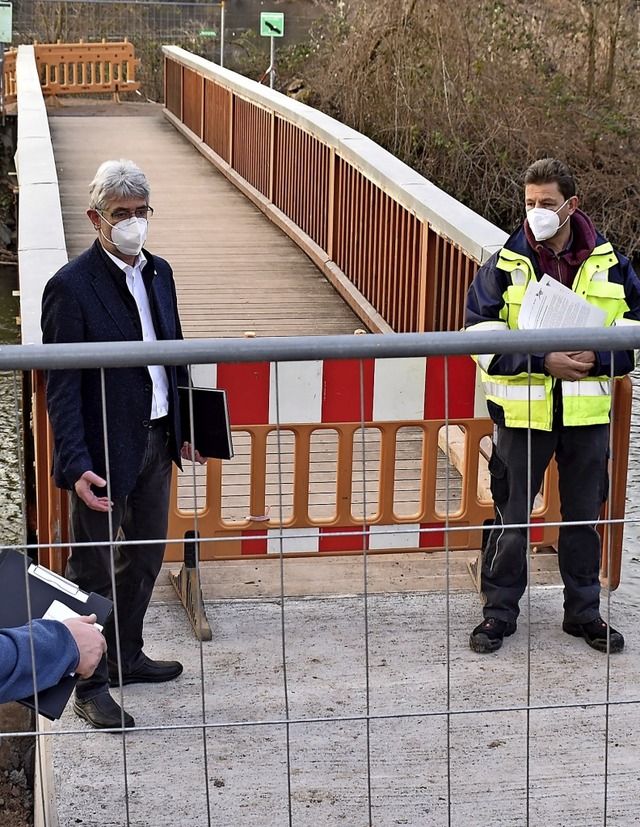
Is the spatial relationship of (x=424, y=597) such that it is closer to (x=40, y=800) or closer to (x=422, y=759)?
(x=422, y=759)

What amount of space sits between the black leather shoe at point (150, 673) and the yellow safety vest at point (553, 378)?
4.49ft

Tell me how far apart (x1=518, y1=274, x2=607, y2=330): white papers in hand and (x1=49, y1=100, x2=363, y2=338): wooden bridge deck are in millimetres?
4489

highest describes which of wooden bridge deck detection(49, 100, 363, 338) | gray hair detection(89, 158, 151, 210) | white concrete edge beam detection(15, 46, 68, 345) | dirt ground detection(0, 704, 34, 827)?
gray hair detection(89, 158, 151, 210)

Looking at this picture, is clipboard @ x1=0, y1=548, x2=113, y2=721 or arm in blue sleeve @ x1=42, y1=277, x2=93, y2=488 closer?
clipboard @ x1=0, y1=548, x2=113, y2=721

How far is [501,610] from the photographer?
4562 mm

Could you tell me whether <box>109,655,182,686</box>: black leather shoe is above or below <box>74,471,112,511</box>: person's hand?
below

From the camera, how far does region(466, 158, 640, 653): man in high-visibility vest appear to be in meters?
4.37

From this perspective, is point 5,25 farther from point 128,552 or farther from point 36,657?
point 36,657

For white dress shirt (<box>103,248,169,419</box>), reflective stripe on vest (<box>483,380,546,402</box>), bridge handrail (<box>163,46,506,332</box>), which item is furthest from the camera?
bridge handrail (<box>163,46,506,332</box>)

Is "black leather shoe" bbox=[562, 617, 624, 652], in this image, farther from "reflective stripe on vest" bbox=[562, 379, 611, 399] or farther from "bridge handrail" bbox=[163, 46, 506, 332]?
"bridge handrail" bbox=[163, 46, 506, 332]

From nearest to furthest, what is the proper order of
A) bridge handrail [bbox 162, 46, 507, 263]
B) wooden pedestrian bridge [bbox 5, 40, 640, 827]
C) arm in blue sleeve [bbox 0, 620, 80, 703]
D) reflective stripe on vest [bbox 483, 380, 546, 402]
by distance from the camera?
arm in blue sleeve [bbox 0, 620, 80, 703] → wooden pedestrian bridge [bbox 5, 40, 640, 827] → reflective stripe on vest [bbox 483, 380, 546, 402] → bridge handrail [bbox 162, 46, 507, 263]

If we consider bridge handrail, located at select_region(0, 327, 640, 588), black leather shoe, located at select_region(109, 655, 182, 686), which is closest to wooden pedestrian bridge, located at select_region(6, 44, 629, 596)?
bridge handrail, located at select_region(0, 327, 640, 588)

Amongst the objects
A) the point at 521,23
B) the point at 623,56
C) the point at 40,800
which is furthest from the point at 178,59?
the point at 40,800

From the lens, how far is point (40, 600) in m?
2.99
